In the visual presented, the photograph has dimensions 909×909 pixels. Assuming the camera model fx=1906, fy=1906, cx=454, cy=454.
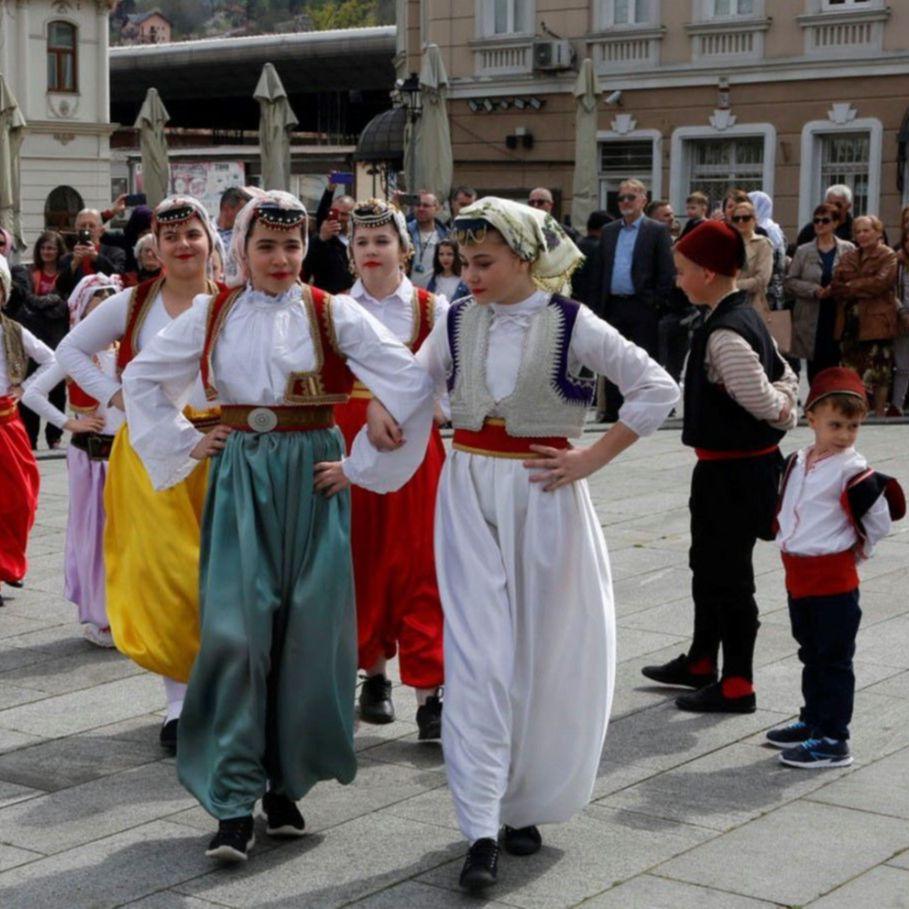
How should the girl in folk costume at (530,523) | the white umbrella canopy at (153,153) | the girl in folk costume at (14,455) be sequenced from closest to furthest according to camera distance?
1. the girl in folk costume at (530,523)
2. the girl in folk costume at (14,455)
3. the white umbrella canopy at (153,153)

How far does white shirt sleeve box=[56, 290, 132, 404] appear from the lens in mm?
6742

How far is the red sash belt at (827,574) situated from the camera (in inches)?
239

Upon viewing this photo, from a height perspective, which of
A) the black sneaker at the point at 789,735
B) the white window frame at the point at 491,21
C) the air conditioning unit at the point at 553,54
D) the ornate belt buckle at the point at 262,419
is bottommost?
the black sneaker at the point at 789,735

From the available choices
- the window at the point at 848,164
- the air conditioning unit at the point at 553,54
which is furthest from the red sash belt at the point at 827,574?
the air conditioning unit at the point at 553,54

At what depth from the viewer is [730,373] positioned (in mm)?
6473

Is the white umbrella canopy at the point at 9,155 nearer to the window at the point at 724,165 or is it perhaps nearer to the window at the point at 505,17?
the window at the point at 505,17

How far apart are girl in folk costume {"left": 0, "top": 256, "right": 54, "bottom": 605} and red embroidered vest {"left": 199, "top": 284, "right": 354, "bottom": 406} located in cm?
363

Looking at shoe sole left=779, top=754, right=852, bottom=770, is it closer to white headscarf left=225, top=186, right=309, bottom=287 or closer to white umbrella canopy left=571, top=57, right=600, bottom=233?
white headscarf left=225, top=186, right=309, bottom=287

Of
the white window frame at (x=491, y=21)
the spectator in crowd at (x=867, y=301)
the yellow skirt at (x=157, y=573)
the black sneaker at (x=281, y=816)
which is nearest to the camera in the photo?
the black sneaker at (x=281, y=816)

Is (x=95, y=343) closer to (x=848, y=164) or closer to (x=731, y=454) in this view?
(x=731, y=454)

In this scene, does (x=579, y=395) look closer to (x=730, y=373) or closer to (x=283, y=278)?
(x=283, y=278)

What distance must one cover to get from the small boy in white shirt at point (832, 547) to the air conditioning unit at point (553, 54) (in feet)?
78.3

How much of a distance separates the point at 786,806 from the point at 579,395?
1.39 metres

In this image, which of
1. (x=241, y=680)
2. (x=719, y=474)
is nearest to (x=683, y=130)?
(x=719, y=474)
